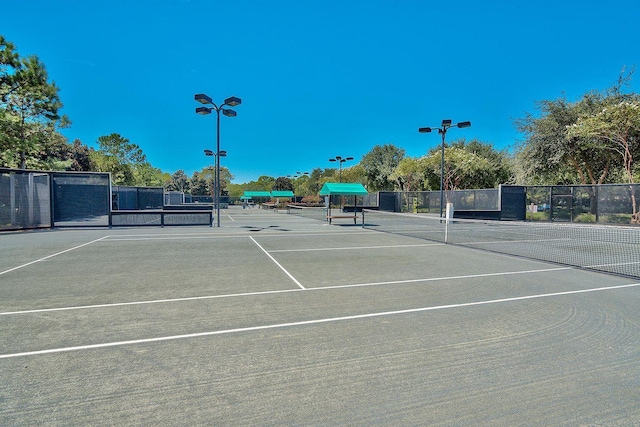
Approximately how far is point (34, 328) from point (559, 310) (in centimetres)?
714

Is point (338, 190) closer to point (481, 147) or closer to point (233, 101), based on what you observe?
point (233, 101)

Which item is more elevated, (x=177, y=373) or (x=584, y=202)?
(x=584, y=202)

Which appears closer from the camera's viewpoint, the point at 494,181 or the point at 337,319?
the point at 337,319

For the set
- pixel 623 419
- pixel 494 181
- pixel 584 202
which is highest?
pixel 494 181

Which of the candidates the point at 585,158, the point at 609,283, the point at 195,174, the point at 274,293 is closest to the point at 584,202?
the point at 585,158

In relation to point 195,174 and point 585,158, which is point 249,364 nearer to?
point 585,158

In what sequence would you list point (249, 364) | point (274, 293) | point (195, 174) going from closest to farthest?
point (249, 364), point (274, 293), point (195, 174)

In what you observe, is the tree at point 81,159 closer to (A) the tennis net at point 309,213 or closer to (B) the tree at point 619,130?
(A) the tennis net at point 309,213

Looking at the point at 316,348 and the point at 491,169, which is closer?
the point at 316,348

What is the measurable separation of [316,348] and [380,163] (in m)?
56.9

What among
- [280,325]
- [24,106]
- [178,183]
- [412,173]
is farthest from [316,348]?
[178,183]

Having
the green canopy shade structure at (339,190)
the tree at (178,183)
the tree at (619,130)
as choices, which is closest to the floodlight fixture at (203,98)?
the green canopy shade structure at (339,190)

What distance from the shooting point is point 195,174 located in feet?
346

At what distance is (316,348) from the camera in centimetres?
377
